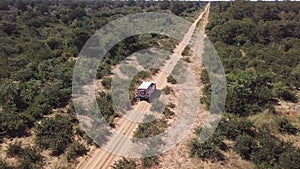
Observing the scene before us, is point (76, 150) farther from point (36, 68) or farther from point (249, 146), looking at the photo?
point (36, 68)

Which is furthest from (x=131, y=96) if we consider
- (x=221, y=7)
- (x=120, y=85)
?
(x=221, y=7)

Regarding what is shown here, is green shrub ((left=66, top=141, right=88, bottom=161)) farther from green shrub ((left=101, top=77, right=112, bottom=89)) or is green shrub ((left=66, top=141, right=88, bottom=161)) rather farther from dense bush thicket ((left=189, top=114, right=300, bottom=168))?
green shrub ((left=101, top=77, right=112, bottom=89))

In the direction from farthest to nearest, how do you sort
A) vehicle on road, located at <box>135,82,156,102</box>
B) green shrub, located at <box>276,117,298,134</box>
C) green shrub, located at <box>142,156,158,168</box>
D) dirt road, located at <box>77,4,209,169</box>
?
1. vehicle on road, located at <box>135,82,156,102</box>
2. green shrub, located at <box>276,117,298,134</box>
3. dirt road, located at <box>77,4,209,169</box>
4. green shrub, located at <box>142,156,158,168</box>

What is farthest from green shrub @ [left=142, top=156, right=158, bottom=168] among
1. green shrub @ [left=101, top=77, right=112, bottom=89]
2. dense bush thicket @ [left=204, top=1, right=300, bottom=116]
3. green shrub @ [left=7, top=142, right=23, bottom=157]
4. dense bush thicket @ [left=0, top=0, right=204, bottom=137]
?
green shrub @ [left=101, top=77, right=112, bottom=89]

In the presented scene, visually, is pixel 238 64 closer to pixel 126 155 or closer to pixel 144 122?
pixel 144 122

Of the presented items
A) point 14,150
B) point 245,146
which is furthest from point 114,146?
point 245,146

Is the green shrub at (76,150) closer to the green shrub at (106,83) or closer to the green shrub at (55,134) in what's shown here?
the green shrub at (55,134)

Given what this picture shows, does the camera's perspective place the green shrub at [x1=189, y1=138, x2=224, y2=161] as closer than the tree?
Yes

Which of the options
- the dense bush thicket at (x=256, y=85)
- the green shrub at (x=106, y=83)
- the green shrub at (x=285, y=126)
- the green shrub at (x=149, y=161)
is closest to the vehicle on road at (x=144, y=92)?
the green shrub at (x=106, y=83)
